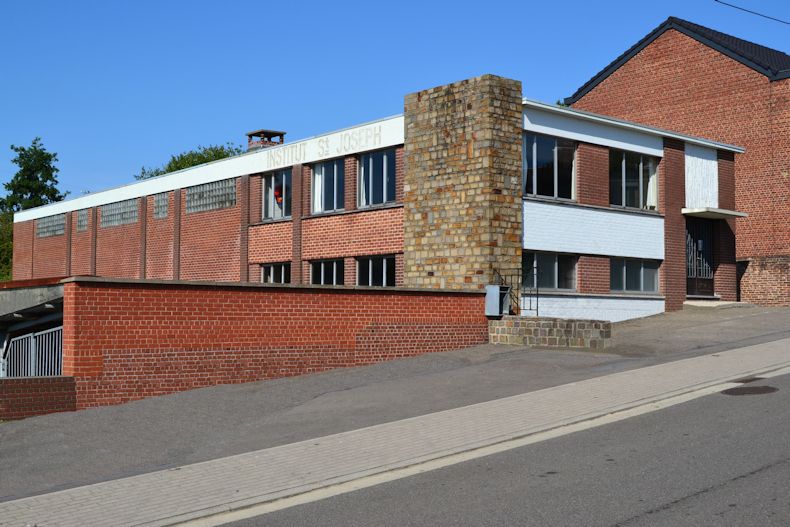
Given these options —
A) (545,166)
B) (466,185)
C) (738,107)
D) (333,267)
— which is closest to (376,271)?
(333,267)

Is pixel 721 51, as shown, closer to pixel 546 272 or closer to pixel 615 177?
pixel 615 177

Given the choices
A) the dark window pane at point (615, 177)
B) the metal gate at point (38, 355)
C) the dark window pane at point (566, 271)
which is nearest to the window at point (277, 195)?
the dark window pane at point (566, 271)

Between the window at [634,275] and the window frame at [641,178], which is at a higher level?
the window frame at [641,178]

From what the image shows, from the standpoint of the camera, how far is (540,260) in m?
24.4

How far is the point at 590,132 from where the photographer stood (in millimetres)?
25609

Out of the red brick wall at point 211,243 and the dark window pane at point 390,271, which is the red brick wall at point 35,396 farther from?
the red brick wall at point 211,243

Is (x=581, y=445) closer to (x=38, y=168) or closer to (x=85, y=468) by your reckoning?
(x=85, y=468)

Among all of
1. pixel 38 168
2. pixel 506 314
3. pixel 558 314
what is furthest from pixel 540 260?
pixel 38 168

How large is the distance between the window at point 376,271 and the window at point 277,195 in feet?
13.2

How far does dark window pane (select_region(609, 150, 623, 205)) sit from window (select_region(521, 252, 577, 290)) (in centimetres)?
252

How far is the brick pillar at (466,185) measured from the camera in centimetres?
2261

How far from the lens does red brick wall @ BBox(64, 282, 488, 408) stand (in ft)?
51.0

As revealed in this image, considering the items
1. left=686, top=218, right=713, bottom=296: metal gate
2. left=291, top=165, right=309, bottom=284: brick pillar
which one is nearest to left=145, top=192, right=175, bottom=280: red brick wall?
left=291, top=165, right=309, bottom=284: brick pillar

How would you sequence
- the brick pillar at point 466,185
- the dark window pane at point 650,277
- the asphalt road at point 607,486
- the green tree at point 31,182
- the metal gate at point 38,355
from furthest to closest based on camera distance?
the green tree at point 31,182
the dark window pane at point 650,277
the brick pillar at point 466,185
the metal gate at point 38,355
the asphalt road at point 607,486
